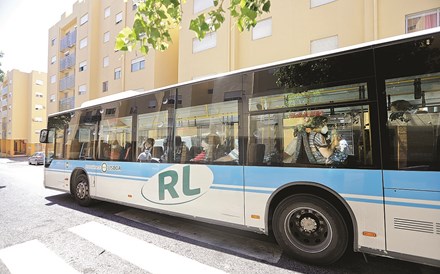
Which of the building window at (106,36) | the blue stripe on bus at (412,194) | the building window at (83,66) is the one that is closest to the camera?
the blue stripe on bus at (412,194)

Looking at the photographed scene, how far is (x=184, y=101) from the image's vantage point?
16.2 feet

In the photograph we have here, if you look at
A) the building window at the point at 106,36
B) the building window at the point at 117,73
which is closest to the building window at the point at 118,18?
the building window at the point at 106,36

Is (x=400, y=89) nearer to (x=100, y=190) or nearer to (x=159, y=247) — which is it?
(x=159, y=247)

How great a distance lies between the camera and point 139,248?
13.4ft

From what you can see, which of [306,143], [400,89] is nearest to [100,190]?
[306,143]

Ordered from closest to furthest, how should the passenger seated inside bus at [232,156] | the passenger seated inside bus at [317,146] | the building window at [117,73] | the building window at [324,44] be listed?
1. the passenger seated inside bus at [317,146]
2. the passenger seated inside bus at [232,156]
3. the building window at [324,44]
4. the building window at [117,73]

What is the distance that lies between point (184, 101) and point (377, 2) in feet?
30.0

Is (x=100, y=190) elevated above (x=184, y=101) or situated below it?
below

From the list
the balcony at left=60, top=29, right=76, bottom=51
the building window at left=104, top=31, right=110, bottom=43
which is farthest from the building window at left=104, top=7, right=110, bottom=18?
the balcony at left=60, top=29, right=76, bottom=51

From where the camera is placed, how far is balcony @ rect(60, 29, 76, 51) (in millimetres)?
28016

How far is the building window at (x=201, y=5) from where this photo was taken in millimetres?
14633

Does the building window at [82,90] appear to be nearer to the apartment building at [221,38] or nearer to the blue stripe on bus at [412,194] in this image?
the apartment building at [221,38]

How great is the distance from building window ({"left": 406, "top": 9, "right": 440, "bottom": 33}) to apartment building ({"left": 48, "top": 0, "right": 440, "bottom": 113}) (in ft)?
0.09

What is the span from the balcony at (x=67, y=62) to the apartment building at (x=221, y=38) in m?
0.08
